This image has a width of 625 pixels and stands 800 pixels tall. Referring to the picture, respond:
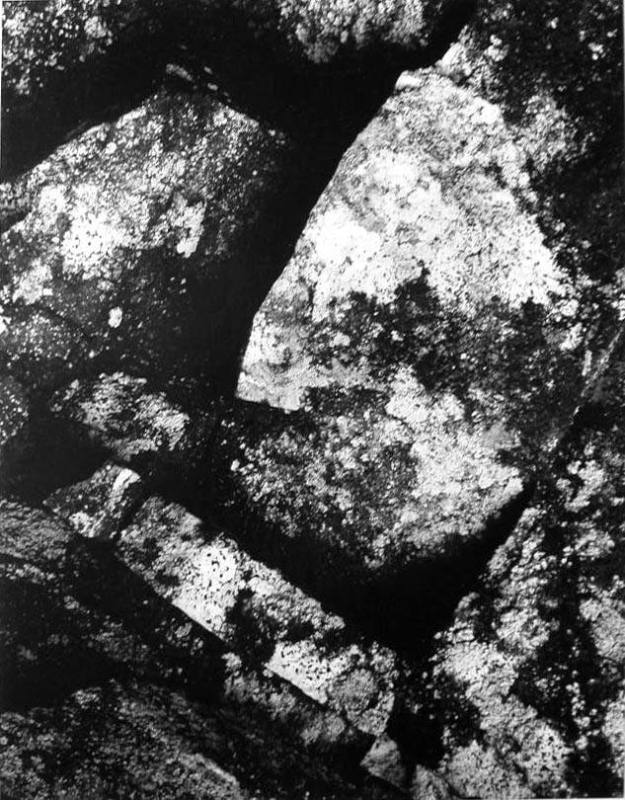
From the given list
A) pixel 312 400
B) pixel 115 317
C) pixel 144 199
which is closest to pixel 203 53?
pixel 144 199

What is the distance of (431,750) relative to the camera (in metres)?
0.86

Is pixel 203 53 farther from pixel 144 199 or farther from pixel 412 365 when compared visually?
pixel 412 365

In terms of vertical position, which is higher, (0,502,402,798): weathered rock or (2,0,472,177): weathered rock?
(2,0,472,177): weathered rock

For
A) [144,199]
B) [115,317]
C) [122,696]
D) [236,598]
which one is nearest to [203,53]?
[144,199]

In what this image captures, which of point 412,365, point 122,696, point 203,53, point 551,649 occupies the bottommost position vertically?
point 122,696

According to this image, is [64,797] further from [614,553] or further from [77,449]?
[614,553]

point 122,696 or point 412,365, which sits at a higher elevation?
point 412,365

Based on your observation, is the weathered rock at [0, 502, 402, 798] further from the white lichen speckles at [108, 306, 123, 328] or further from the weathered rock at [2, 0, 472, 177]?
the weathered rock at [2, 0, 472, 177]

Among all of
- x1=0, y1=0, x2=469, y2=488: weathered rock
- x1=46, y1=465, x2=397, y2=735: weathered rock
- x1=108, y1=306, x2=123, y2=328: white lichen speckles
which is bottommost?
x1=46, y1=465, x2=397, y2=735: weathered rock

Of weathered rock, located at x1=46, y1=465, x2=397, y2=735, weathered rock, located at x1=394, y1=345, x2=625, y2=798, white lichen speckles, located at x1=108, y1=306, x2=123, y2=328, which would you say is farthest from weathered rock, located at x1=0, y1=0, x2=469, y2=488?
weathered rock, located at x1=394, y1=345, x2=625, y2=798

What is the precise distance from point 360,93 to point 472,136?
171 millimetres

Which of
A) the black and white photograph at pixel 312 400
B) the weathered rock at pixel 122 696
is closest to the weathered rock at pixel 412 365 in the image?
the black and white photograph at pixel 312 400

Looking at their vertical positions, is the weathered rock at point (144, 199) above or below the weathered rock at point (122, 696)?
above

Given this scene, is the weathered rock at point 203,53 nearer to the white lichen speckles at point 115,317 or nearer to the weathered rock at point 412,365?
the weathered rock at point 412,365
